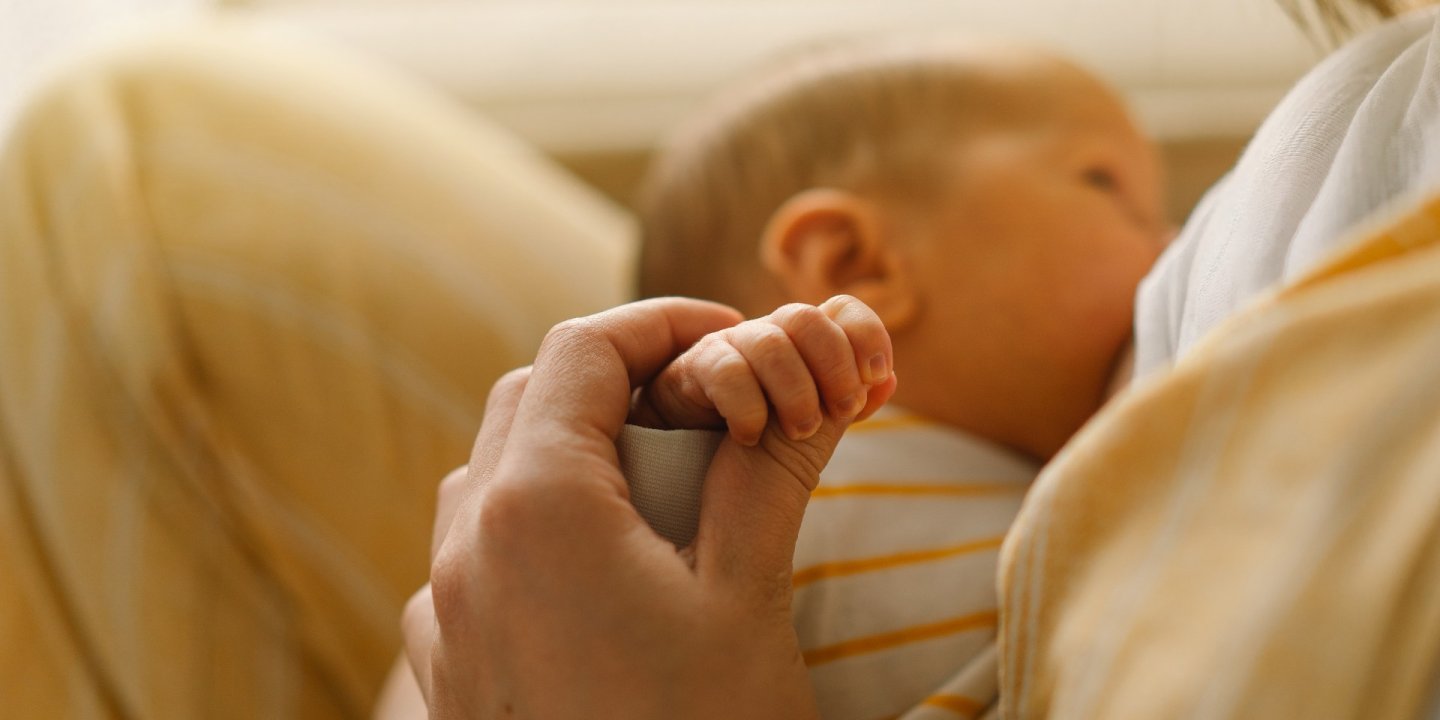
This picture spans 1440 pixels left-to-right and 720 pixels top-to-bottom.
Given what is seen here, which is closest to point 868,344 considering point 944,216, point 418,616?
point 418,616

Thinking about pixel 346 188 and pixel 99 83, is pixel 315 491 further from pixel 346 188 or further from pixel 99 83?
pixel 99 83

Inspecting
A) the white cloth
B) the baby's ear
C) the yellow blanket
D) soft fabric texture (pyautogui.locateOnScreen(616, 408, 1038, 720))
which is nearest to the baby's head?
the baby's ear

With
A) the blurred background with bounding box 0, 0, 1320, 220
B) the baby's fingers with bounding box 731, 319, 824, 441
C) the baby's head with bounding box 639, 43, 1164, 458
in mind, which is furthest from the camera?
the blurred background with bounding box 0, 0, 1320, 220

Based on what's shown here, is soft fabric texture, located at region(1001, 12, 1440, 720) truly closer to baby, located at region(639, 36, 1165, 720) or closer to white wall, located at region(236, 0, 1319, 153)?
baby, located at region(639, 36, 1165, 720)

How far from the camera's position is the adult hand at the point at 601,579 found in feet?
1.27

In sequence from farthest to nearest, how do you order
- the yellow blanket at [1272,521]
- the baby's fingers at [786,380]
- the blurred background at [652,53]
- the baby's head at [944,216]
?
1. the blurred background at [652,53]
2. the baby's head at [944,216]
3. the baby's fingers at [786,380]
4. the yellow blanket at [1272,521]

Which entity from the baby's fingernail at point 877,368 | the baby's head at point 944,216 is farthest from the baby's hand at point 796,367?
the baby's head at point 944,216

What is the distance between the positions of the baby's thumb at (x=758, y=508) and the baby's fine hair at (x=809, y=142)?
1.26 ft

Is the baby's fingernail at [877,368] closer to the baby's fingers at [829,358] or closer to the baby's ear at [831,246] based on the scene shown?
the baby's fingers at [829,358]

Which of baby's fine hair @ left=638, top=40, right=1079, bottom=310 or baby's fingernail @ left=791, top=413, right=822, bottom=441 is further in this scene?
baby's fine hair @ left=638, top=40, right=1079, bottom=310

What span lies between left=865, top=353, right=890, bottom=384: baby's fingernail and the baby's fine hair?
37 centimetres

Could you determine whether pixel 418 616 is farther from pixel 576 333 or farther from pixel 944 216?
pixel 944 216

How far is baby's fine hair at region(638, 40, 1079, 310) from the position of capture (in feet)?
2.61

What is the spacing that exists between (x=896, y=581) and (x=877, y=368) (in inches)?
5.8
